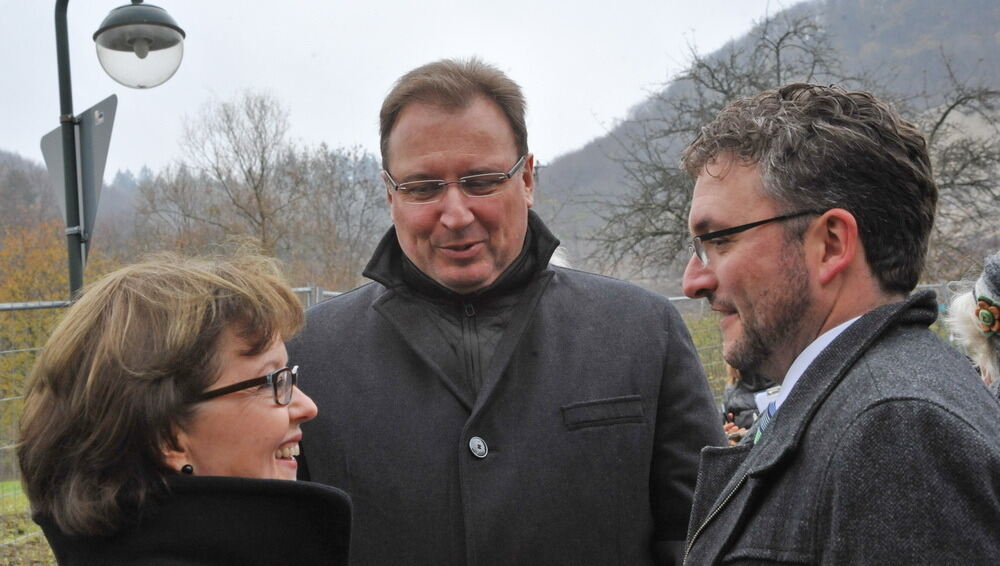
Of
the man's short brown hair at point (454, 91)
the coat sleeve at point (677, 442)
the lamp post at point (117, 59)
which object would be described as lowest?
the coat sleeve at point (677, 442)

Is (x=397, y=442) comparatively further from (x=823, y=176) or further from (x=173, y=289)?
(x=823, y=176)

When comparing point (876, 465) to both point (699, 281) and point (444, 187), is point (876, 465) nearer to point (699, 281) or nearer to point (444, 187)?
point (699, 281)

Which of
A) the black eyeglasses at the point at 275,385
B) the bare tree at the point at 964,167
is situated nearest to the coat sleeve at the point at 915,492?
the black eyeglasses at the point at 275,385

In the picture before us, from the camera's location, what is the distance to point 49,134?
536 centimetres

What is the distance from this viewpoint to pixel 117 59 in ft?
19.8

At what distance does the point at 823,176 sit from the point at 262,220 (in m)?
25.6

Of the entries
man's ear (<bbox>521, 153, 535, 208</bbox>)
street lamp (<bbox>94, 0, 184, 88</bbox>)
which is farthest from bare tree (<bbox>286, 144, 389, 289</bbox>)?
man's ear (<bbox>521, 153, 535, 208</bbox>)

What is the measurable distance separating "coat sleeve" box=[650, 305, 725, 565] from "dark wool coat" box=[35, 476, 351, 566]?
0.96 meters

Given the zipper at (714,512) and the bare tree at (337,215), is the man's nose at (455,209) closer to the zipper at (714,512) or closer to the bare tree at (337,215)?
the zipper at (714,512)

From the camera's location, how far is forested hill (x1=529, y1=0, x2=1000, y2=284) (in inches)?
706

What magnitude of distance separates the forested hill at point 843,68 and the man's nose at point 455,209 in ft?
50.4

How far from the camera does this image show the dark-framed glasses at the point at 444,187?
88.0 inches

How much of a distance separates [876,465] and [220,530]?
43.5 inches

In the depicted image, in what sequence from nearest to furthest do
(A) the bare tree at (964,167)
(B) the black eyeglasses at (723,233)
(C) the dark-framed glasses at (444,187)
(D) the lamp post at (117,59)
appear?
1. (B) the black eyeglasses at (723,233)
2. (C) the dark-framed glasses at (444,187)
3. (D) the lamp post at (117,59)
4. (A) the bare tree at (964,167)
